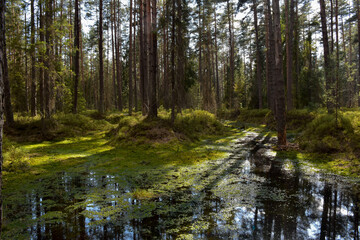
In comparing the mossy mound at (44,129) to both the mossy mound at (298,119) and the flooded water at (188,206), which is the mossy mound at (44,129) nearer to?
the flooded water at (188,206)

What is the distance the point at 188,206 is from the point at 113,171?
3199 mm

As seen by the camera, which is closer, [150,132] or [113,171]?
[113,171]

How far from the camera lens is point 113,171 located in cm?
646

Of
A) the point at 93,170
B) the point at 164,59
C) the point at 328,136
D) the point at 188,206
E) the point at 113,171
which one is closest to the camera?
the point at 188,206

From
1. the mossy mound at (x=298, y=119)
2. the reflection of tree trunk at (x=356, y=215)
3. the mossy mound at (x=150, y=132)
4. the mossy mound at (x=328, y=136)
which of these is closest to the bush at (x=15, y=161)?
the mossy mound at (x=150, y=132)

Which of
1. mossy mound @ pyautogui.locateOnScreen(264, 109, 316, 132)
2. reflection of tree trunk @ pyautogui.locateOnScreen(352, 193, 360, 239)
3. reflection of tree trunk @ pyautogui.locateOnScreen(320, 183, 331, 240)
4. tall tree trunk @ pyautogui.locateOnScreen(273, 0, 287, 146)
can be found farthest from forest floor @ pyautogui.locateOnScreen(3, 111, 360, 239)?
mossy mound @ pyautogui.locateOnScreen(264, 109, 316, 132)

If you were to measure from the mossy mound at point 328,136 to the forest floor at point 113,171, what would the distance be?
15.6 inches

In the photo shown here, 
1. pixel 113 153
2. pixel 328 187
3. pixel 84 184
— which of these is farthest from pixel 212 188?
pixel 113 153

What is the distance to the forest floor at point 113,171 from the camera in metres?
3.93

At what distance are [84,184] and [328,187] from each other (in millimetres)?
5732

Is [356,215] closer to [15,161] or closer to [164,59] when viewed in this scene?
[15,161]

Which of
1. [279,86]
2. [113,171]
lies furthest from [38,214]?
[279,86]

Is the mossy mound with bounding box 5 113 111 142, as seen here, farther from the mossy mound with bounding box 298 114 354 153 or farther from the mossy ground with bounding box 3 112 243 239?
the mossy mound with bounding box 298 114 354 153

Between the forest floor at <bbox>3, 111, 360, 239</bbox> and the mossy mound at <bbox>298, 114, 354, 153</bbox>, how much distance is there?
0.40 meters
